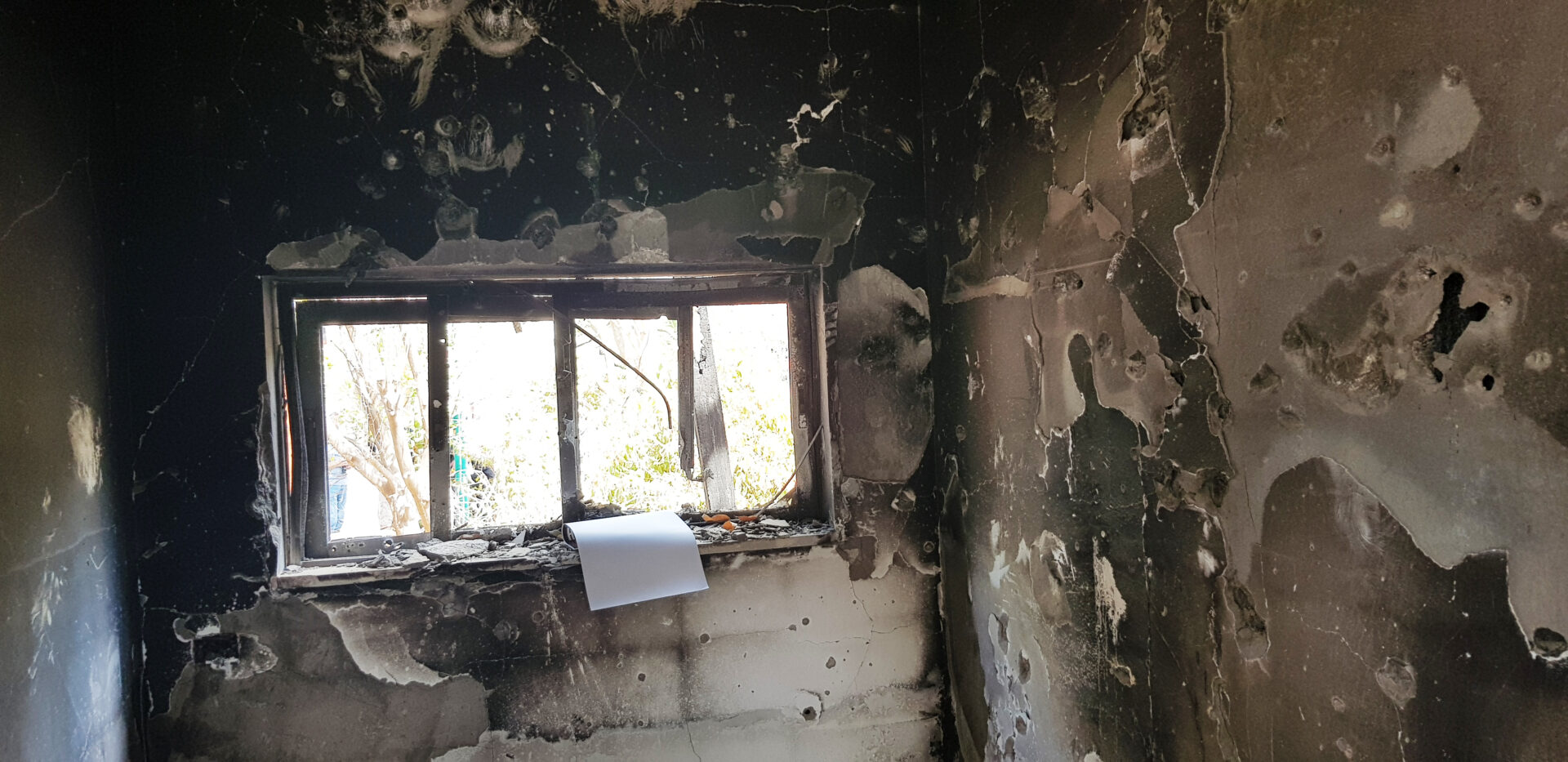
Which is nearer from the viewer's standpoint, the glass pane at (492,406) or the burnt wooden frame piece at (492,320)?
the burnt wooden frame piece at (492,320)

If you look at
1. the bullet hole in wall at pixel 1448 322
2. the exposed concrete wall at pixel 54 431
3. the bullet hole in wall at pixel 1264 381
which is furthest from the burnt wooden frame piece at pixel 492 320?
the bullet hole in wall at pixel 1448 322

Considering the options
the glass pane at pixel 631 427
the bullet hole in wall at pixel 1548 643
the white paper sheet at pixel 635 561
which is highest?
the glass pane at pixel 631 427

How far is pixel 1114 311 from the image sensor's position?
1.23 metres

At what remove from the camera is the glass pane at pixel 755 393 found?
2.04 m

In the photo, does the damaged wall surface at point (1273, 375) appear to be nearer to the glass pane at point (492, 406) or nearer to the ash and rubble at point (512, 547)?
the ash and rubble at point (512, 547)

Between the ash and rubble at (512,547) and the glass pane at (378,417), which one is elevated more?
the glass pane at (378,417)

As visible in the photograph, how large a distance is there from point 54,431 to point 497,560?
0.84m

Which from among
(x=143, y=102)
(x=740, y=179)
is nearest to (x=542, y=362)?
(x=740, y=179)

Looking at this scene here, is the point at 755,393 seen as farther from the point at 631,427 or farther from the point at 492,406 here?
the point at 492,406

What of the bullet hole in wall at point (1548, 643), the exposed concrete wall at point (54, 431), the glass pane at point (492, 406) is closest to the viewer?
the bullet hole in wall at point (1548, 643)

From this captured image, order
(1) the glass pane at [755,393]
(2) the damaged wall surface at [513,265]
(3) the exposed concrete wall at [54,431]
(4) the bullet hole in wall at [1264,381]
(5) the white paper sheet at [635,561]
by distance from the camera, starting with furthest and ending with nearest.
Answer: (1) the glass pane at [755,393]
(5) the white paper sheet at [635,561]
(2) the damaged wall surface at [513,265]
(3) the exposed concrete wall at [54,431]
(4) the bullet hole in wall at [1264,381]

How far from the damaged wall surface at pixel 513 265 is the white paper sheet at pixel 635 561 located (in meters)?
0.06

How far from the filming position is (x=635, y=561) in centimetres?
176

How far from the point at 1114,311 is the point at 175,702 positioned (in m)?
2.12
